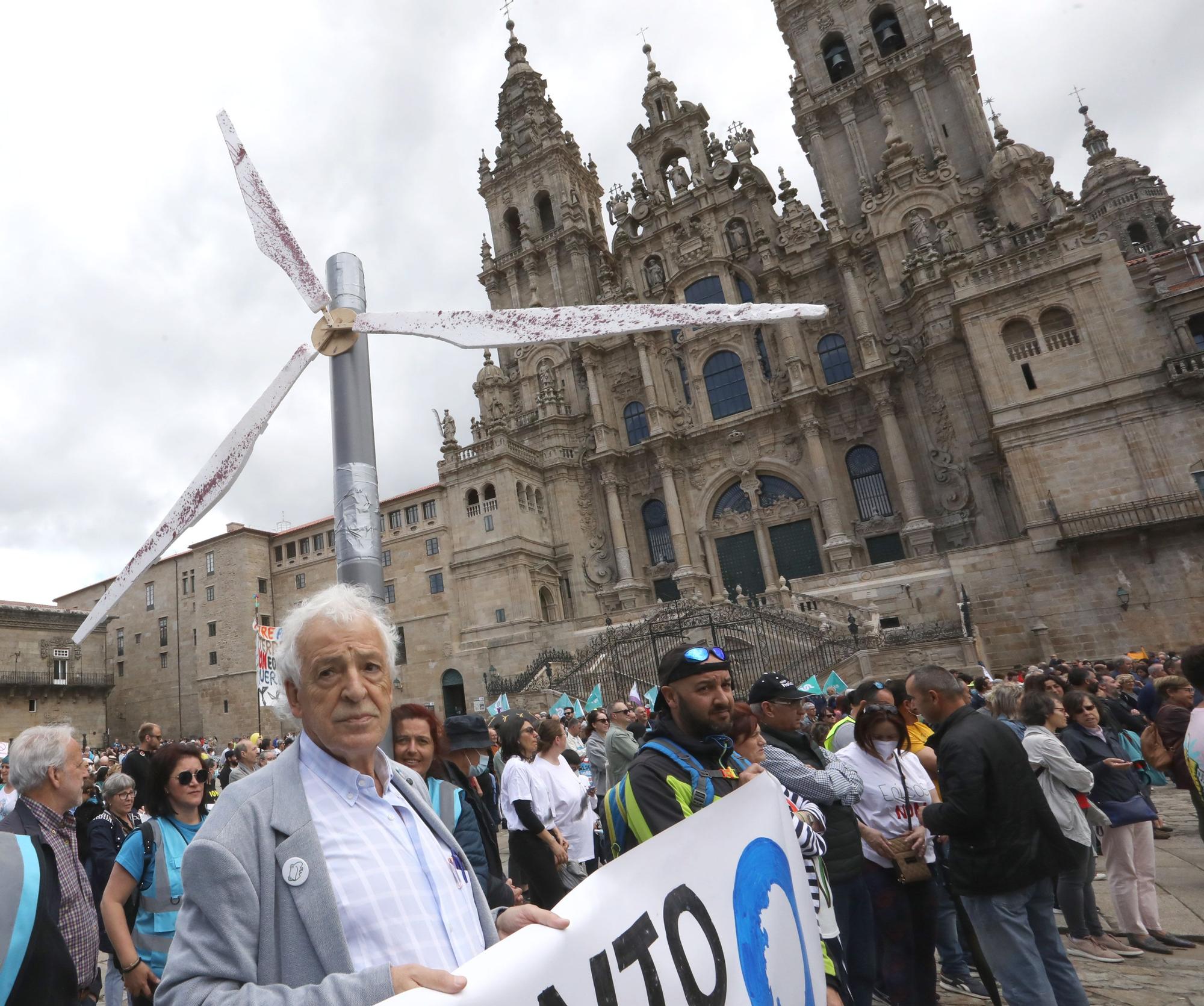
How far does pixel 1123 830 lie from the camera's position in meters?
5.94

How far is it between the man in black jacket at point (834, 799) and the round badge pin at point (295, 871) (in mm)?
2842

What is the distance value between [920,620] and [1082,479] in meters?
6.87

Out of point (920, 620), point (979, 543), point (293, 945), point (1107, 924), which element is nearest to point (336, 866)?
point (293, 945)

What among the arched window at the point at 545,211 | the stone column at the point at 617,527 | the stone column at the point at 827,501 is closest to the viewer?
the stone column at the point at 827,501

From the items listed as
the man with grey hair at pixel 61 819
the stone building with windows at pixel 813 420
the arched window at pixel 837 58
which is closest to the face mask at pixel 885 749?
the man with grey hair at pixel 61 819

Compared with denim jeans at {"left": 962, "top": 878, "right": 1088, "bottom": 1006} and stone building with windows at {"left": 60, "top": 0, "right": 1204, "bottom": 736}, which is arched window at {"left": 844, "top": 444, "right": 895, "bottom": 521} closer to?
stone building with windows at {"left": 60, "top": 0, "right": 1204, "bottom": 736}

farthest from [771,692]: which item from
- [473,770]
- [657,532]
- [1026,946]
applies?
[657,532]

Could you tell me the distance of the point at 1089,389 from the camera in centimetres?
2314

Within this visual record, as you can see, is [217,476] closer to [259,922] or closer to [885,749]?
[259,922]

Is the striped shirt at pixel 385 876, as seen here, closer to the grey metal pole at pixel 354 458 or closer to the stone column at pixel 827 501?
the grey metal pole at pixel 354 458

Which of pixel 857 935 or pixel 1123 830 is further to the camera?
pixel 1123 830

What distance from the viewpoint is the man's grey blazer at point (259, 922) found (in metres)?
1.46

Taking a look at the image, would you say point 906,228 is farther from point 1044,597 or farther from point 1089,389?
point 1044,597

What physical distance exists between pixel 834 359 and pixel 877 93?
1264 centimetres
